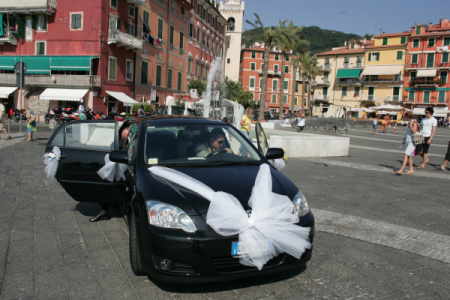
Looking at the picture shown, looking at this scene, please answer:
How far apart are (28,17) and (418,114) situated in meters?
60.2

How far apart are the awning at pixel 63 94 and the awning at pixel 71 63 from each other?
1803 millimetres

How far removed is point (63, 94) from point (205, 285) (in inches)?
1186

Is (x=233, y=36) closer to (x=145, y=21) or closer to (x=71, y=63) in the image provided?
(x=145, y=21)

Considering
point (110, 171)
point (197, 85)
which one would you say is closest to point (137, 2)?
point (197, 85)

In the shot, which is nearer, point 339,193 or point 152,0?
point 339,193

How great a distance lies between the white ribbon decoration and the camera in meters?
4.62

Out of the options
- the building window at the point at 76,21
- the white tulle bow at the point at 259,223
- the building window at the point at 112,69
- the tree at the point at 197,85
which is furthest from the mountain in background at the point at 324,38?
the white tulle bow at the point at 259,223

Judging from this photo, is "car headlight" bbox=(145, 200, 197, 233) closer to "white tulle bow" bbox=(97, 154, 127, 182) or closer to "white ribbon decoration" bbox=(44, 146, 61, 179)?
"white tulle bow" bbox=(97, 154, 127, 182)

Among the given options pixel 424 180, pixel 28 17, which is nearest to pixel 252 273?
pixel 424 180

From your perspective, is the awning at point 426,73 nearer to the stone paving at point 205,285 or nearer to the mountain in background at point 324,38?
the mountain in background at point 324,38

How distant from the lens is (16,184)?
7.10 m

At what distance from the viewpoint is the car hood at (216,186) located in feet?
9.62

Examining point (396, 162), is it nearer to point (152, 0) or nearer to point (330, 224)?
point (330, 224)

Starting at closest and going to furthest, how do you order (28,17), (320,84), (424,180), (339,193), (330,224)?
(330,224) → (339,193) → (424,180) → (28,17) → (320,84)
